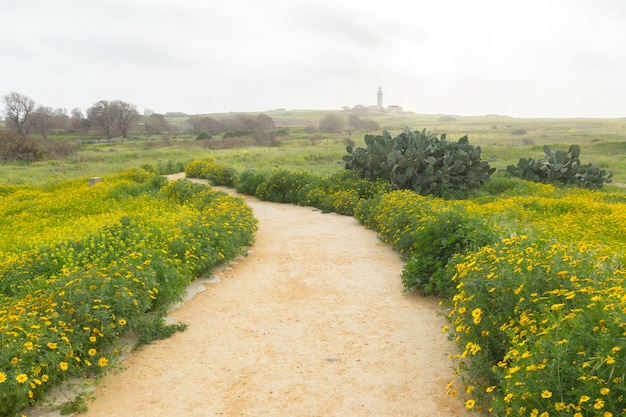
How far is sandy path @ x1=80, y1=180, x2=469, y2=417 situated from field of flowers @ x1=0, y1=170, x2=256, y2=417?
1.18ft

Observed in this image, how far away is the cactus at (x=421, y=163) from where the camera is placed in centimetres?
1373

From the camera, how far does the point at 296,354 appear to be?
192 inches

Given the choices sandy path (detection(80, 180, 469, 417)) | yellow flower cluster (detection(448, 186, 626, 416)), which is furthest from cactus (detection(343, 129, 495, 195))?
yellow flower cluster (detection(448, 186, 626, 416))

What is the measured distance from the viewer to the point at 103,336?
4535mm

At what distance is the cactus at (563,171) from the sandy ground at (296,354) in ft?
35.1

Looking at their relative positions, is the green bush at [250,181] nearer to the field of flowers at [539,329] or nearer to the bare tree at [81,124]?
the field of flowers at [539,329]

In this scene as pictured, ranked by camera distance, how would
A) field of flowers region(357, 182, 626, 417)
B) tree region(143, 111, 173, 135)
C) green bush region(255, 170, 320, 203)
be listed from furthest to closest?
tree region(143, 111, 173, 135) → green bush region(255, 170, 320, 203) → field of flowers region(357, 182, 626, 417)

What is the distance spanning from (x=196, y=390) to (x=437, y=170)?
1106cm

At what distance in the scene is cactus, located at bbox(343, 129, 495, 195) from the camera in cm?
1373

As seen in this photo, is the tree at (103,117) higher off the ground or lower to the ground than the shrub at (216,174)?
higher

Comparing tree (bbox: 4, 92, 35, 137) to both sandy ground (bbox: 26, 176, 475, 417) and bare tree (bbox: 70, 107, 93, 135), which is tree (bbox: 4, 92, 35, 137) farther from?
sandy ground (bbox: 26, 176, 475, 417)

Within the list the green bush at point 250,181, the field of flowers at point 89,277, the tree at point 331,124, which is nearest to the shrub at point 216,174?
the green bush at point 250,181

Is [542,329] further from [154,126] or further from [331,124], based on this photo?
[154,126]

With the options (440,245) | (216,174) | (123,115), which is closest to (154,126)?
(123,115)
